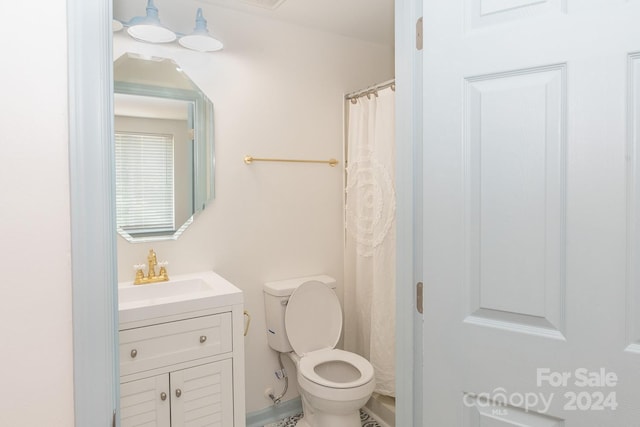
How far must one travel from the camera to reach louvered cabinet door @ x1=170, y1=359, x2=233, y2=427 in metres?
1.76

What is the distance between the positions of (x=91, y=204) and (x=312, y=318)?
1802mm

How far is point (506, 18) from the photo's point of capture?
94cm

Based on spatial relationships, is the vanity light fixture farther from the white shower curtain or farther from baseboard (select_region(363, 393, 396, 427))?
baseboard (select_region(363, 393, 396, 427))

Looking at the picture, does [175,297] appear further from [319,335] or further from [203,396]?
[319,335]

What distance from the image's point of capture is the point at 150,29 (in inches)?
74.3

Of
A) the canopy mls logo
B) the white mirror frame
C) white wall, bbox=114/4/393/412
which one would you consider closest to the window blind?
white wall, bbox=114/4/393/412

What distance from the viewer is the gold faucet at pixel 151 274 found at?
1987 mm

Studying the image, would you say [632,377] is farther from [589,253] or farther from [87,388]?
[87,388]

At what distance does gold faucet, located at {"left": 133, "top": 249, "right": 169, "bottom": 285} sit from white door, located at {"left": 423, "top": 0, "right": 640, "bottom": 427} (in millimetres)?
1457

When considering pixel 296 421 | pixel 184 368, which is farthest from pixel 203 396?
pixel 296 421

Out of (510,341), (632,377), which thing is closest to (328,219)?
(510,341)

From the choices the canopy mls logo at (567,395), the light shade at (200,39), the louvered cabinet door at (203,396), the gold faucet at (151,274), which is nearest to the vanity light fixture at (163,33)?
the light shade at (200,39)

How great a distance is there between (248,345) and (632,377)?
1.97m

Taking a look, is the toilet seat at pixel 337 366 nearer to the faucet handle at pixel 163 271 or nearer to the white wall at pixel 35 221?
the faucet handle at pixel 163 271
